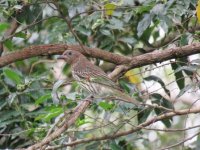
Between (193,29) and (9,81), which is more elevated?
(193,29)

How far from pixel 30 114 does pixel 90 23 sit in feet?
3.51

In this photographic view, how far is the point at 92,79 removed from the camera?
5.09m

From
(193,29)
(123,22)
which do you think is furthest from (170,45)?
(123,22)

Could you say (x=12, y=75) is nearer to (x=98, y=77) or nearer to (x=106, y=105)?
(x=98, y=77)

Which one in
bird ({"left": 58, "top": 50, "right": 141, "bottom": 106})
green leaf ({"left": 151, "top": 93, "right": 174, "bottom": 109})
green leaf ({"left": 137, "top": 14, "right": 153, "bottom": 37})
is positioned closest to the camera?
bird ({"left": 58, "top": 50, "right": 141, "bottom": 106})

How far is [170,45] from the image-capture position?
202 inches

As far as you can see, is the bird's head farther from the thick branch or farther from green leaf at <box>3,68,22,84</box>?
green leaf at <box>3,68,22,84</box>

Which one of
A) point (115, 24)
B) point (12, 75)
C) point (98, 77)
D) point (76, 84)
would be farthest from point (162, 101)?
point (12, 75)

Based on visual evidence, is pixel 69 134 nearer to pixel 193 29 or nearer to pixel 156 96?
pixel 156 96

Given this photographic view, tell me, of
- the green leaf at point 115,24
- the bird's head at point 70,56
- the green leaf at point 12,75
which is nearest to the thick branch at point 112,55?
the green leaf at point 12,75

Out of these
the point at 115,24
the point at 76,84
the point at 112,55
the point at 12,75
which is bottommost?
the point at 76,84

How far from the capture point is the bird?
4802mm

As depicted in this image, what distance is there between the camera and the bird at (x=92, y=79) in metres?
4.80

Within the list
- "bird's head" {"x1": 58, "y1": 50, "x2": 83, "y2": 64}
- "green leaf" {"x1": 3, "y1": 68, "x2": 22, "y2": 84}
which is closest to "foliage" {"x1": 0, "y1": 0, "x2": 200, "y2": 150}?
"green leaf" {"x1": 3, "y1": 68, "x2": 22, "y2": 84}
